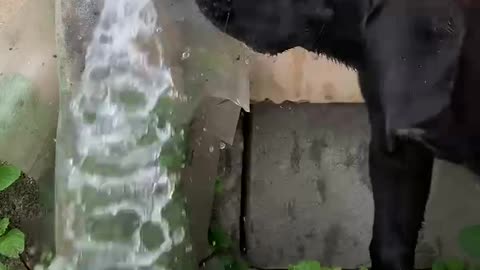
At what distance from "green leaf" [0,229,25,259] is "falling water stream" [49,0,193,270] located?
0.29 ft

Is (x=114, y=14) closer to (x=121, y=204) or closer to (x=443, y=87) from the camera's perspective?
(x=121, y=204)

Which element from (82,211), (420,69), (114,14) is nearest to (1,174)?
(82,211)

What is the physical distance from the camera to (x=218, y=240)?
154 cm

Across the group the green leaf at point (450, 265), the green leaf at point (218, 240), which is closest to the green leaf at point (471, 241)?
→ the green leaf at point (450, 265)

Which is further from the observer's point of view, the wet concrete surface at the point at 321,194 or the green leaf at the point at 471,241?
the wet concrete surface at the point at 321,194

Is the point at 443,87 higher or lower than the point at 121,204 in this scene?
higher

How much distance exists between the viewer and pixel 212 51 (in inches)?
54.8

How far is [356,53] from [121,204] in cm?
38

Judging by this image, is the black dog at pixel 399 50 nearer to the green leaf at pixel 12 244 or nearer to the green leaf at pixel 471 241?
the green leaf at pixel 471 241

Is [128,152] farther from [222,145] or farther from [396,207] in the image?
[396,207]

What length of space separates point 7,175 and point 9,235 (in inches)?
3.4

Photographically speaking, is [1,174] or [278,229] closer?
[1,174]

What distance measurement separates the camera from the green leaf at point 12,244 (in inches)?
55.3

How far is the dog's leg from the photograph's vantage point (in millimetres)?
1282
